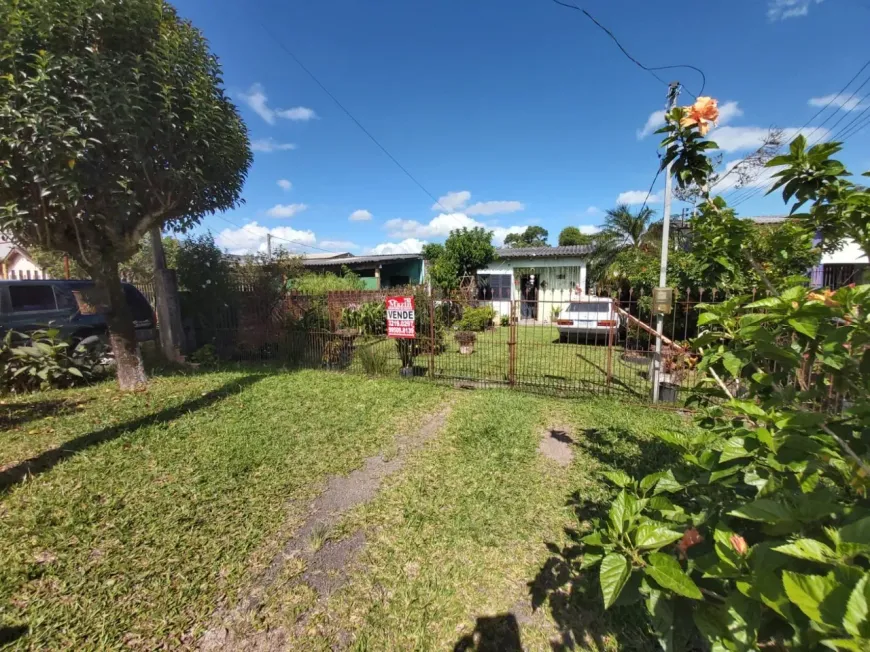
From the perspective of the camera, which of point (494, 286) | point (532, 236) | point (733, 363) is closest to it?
point (733, 363)

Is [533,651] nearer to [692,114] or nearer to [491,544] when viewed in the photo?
[491,544]

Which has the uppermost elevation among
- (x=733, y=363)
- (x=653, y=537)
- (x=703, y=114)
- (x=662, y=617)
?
(x=703, y=114)

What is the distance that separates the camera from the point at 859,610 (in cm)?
59

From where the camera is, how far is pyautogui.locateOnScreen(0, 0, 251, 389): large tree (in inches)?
172

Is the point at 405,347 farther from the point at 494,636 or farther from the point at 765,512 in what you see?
the point at 765,512

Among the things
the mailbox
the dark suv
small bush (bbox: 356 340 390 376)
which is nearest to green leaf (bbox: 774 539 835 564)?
the mailbox

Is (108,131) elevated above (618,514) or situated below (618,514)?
above

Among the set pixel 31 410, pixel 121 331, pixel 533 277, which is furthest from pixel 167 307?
pixel 533 277

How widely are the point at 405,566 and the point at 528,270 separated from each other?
1776 centimetres

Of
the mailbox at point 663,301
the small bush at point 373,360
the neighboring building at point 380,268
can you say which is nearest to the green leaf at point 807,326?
the mailbox at point 663,301

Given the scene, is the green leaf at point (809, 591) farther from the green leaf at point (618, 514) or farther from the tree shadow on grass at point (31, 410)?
the tree shadow on grass at point (31, 410)

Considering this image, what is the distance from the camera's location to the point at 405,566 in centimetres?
252

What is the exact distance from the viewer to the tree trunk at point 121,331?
20.1ft

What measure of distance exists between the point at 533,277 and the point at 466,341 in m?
10.1
